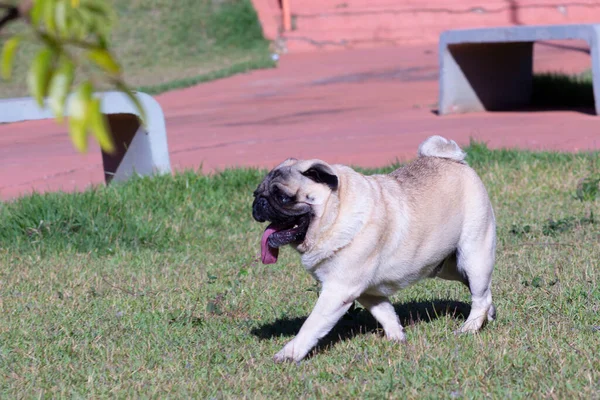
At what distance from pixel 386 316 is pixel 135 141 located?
4.77m

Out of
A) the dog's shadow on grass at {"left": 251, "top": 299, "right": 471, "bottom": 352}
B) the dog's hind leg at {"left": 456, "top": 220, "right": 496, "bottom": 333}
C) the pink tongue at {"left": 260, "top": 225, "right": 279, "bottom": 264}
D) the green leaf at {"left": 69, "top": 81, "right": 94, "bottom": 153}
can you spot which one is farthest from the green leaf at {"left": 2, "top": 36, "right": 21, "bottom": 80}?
the dog's hind leg at {"left": 456, "top": 220, "right": 496, "bottom": 333}

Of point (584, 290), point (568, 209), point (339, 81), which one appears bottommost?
point (339, 81)

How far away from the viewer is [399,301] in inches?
223

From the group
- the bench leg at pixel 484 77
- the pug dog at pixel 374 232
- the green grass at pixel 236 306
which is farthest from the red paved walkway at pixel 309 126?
the pug dog at pixel 374 232

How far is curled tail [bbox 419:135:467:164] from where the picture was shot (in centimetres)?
511

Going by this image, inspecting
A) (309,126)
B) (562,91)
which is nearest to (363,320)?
(309,126)

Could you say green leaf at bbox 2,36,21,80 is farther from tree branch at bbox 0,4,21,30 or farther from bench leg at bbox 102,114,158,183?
bench leg at bbox 102,114,158,183

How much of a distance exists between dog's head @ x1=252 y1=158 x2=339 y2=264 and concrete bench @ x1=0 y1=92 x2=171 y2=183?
158 inches

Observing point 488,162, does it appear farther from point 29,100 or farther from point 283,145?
point 29,100

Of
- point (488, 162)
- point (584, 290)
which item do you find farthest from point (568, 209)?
point (584, 290)

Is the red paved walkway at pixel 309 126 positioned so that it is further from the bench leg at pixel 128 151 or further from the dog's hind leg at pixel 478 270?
the dog's hind leg at pixel 478 270

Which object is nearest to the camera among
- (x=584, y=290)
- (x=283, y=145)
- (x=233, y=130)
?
(x=584, y=290)

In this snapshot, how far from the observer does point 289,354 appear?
4324 mm

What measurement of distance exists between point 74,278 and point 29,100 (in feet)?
6.73
